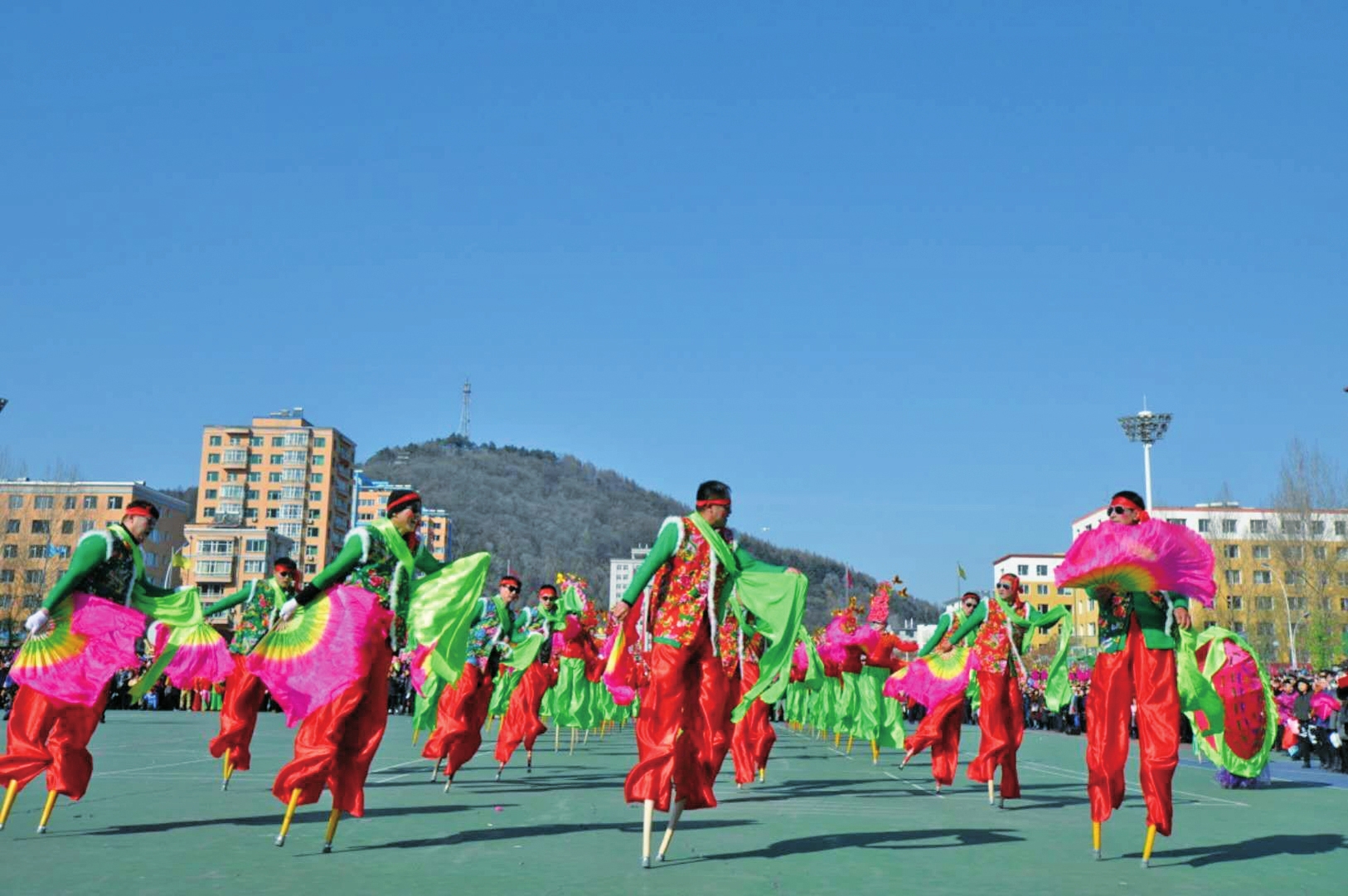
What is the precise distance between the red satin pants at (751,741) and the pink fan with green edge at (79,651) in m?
5.91

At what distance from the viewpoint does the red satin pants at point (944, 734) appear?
1266 centimetres

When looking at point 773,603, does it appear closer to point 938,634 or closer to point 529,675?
point 938,634

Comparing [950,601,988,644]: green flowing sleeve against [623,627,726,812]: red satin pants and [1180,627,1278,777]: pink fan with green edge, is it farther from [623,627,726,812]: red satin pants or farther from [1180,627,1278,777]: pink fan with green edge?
[623,627,726,812]: red satin pants

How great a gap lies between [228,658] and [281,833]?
3.09m

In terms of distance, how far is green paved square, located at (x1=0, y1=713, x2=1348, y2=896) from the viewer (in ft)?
20.5

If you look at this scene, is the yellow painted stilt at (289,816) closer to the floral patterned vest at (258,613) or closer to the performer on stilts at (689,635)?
the performer on stilts at (689,635)

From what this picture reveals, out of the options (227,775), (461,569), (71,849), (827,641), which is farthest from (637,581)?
(827,641)

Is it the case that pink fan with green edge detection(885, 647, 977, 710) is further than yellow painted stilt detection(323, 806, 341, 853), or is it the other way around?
pink fan with green edge detection(885, 647, 977, 710)

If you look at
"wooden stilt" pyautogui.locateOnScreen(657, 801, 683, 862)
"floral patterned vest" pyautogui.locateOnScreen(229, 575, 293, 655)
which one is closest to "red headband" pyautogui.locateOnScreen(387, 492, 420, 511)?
"wooden stilt" pyautogui.locateOnScreen(657, 801, 683, 862)

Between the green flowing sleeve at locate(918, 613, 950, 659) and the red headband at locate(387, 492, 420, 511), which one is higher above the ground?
the red headband at locate(387, 492, 420, 511)

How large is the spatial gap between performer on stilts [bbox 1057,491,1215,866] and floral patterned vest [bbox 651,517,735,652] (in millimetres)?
2180

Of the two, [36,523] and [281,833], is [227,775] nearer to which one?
[281,833]

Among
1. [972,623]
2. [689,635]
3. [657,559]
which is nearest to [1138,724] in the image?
[689,635]

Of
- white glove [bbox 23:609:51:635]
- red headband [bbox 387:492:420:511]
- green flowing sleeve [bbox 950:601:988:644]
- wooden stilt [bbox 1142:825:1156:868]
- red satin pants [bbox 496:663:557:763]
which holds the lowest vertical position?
wooden stilt [bbox 1142:825:1156:868]
